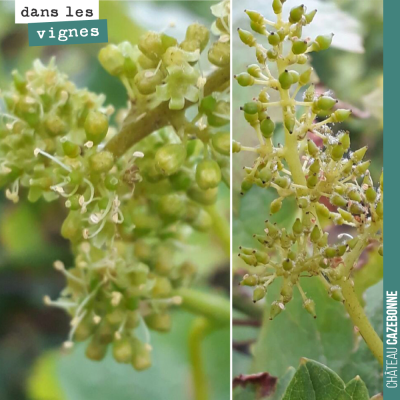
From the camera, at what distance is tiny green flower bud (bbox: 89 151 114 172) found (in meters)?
1.02

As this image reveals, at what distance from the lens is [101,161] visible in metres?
1.02

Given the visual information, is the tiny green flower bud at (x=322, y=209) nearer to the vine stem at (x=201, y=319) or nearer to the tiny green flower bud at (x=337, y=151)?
the tiny green flower bud at (x=337, y=151)

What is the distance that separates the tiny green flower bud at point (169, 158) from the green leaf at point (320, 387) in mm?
404

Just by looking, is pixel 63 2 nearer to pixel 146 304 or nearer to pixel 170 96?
pixel 170 96

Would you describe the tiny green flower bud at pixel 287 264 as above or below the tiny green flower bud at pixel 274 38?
below

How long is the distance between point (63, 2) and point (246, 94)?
40 cm

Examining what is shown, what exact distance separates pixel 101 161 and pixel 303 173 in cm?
34

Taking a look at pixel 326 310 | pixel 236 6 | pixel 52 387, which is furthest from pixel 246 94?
pixel 52 387

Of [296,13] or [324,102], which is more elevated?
[296,13]

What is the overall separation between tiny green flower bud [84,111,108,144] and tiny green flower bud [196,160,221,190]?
0.58ft

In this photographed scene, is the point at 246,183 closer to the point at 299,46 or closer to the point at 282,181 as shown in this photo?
the point at 282,181

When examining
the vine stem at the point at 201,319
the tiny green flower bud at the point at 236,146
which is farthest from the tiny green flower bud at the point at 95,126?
the vine stem at the point at 201,319

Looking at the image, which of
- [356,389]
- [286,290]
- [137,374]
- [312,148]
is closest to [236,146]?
[312,148]

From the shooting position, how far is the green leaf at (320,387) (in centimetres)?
103
